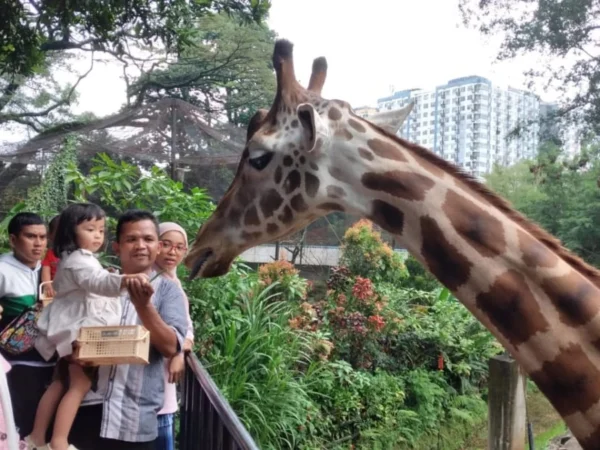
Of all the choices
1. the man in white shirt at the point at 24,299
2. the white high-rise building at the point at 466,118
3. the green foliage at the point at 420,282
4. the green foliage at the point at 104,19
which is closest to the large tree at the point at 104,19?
the green foliage at the point at 104,19

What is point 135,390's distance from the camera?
214 cm

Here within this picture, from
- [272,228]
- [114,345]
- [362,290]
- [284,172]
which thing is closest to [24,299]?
[114,345]

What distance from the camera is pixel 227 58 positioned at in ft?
49.1

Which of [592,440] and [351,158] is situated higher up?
[351,158]

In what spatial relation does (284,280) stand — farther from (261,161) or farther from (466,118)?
(466,118)

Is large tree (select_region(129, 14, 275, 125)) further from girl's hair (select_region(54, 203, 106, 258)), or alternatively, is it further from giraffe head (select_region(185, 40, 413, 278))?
giraffe head (select_region(185, 40, 413, 278))

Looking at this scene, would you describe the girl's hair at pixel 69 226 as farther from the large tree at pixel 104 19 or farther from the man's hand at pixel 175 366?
the large tree at pixel 104 19

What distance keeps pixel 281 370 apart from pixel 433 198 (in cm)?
364

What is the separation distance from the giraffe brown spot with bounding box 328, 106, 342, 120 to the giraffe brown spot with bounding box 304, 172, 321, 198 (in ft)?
0.70

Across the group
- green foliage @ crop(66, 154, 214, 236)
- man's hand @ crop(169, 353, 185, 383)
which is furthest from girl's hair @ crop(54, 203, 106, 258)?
green foliage @ crop(66, 154, 214, 236)

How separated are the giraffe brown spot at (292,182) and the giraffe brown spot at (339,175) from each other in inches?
4.5

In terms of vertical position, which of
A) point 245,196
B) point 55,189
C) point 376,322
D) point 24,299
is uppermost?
point 55,189

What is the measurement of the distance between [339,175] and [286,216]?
0.83ft

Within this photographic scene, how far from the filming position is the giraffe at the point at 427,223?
1.61m
